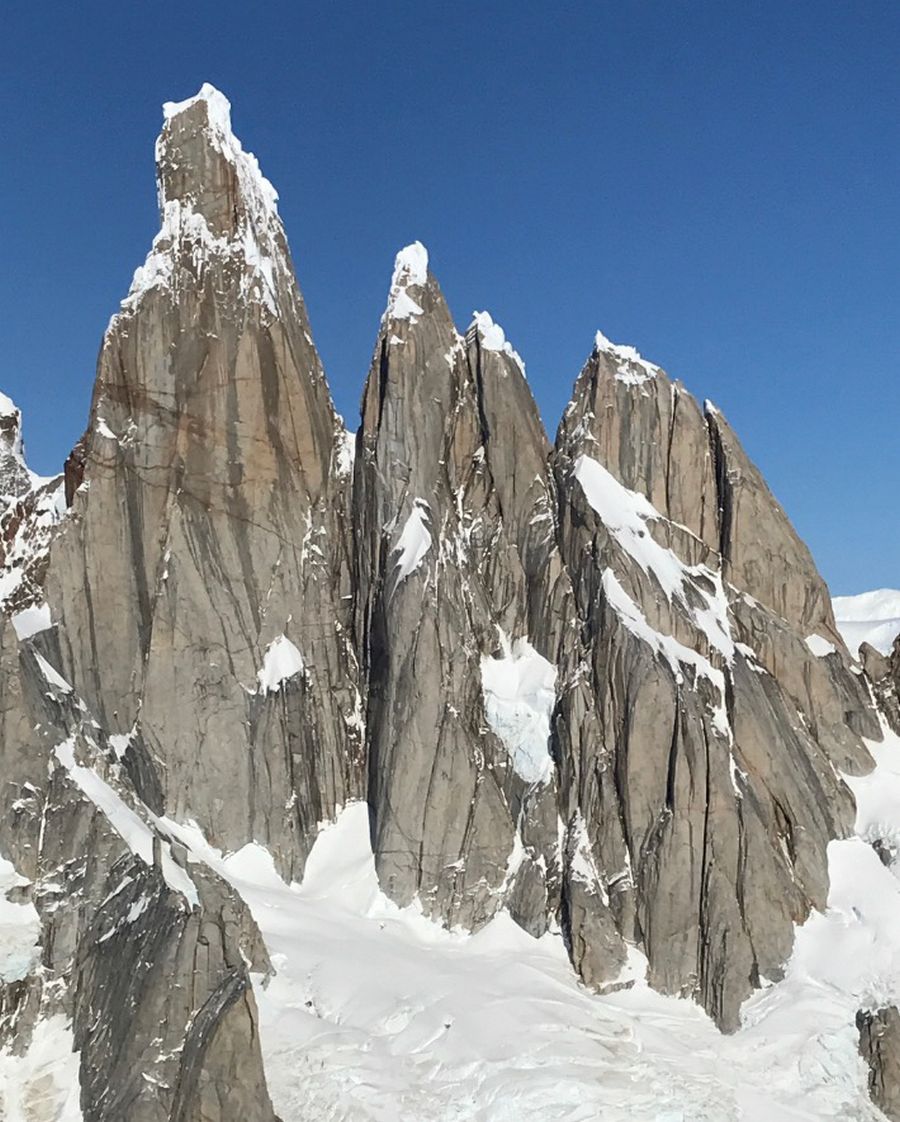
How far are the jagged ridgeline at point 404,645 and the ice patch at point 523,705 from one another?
0.12m

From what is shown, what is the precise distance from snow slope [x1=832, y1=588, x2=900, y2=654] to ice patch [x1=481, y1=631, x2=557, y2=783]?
90.5ft

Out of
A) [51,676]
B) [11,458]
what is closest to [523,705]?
[51,676]

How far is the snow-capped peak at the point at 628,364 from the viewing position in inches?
2106

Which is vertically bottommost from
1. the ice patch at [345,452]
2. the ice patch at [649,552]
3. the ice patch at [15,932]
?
the ice patch at [15,932]

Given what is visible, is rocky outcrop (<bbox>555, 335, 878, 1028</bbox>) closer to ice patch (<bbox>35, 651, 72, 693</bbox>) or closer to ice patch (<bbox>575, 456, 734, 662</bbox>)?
ice patch (<bbox>575, 456, 734, 662</bbox>)

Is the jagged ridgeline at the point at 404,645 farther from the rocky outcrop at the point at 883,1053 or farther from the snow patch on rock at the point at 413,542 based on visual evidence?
the rocky outcrop at the point at 883,1053

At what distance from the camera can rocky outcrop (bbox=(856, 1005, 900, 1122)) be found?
120ft

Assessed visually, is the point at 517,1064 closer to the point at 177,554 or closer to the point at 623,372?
the point at 177,554

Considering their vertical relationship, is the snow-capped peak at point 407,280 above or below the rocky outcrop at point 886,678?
above

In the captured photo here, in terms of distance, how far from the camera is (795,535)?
177ft

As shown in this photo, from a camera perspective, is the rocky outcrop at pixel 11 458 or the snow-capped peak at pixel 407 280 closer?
the snow-capped peak at pixel 407 280

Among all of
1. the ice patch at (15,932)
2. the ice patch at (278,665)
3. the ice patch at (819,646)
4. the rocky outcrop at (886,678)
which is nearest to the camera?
the ice patch at (15,932)

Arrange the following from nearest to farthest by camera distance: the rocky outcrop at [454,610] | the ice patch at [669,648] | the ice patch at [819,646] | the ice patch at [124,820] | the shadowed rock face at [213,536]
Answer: the ice patch at [124,820] → the ice patch at [669,648] → the rocky outcrop at [454,610] → the shadowed rock face at [213,536] → the ice patch at [819,646]

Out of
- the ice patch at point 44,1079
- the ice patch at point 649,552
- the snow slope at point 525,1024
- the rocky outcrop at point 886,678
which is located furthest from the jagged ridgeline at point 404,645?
the snow slope at point 525,1024
